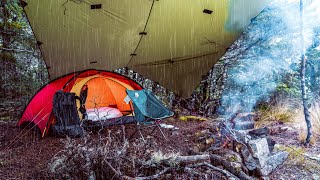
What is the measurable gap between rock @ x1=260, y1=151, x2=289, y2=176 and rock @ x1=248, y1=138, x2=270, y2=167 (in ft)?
0.16

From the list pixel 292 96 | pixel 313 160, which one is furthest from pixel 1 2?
pixel 292 96

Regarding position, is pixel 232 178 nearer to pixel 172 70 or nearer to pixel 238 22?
pixel 238 22

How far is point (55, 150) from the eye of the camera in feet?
11.8

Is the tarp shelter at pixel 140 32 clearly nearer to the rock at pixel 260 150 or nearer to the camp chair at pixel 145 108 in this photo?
the camp chair at pixel 145 108

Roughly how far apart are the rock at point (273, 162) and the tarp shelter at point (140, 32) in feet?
8.30

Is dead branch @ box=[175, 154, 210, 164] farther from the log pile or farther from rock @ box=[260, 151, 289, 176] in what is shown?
rock @ box=[260, 151, 289, 176]

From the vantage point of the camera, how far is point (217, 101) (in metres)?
7.40

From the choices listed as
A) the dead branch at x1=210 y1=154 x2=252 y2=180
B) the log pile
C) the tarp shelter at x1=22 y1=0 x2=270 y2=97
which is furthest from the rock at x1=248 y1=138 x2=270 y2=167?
the tarp shelter at x1=22 y1=0 x2=270 y2=97

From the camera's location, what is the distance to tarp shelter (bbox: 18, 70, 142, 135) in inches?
179

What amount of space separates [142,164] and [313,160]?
231 centimetres

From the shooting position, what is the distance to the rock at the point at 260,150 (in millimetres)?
2706

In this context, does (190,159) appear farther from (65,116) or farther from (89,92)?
(89,92)

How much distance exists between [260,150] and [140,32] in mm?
3316

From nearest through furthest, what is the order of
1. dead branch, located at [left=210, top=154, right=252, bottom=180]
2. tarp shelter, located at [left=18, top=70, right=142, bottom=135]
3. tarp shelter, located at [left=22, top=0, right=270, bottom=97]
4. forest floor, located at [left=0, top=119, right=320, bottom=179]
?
dead branch, located at [left=210, top=154, right=252, bottom=180]
forest floor, located at [left=0, top=119, right=320, bottom=179]
tarp shelter, located at [left=22, top=0, right=270, bottom=97]
tarp shelter, located at [left=18, top=70, right=142, bottom=135]
